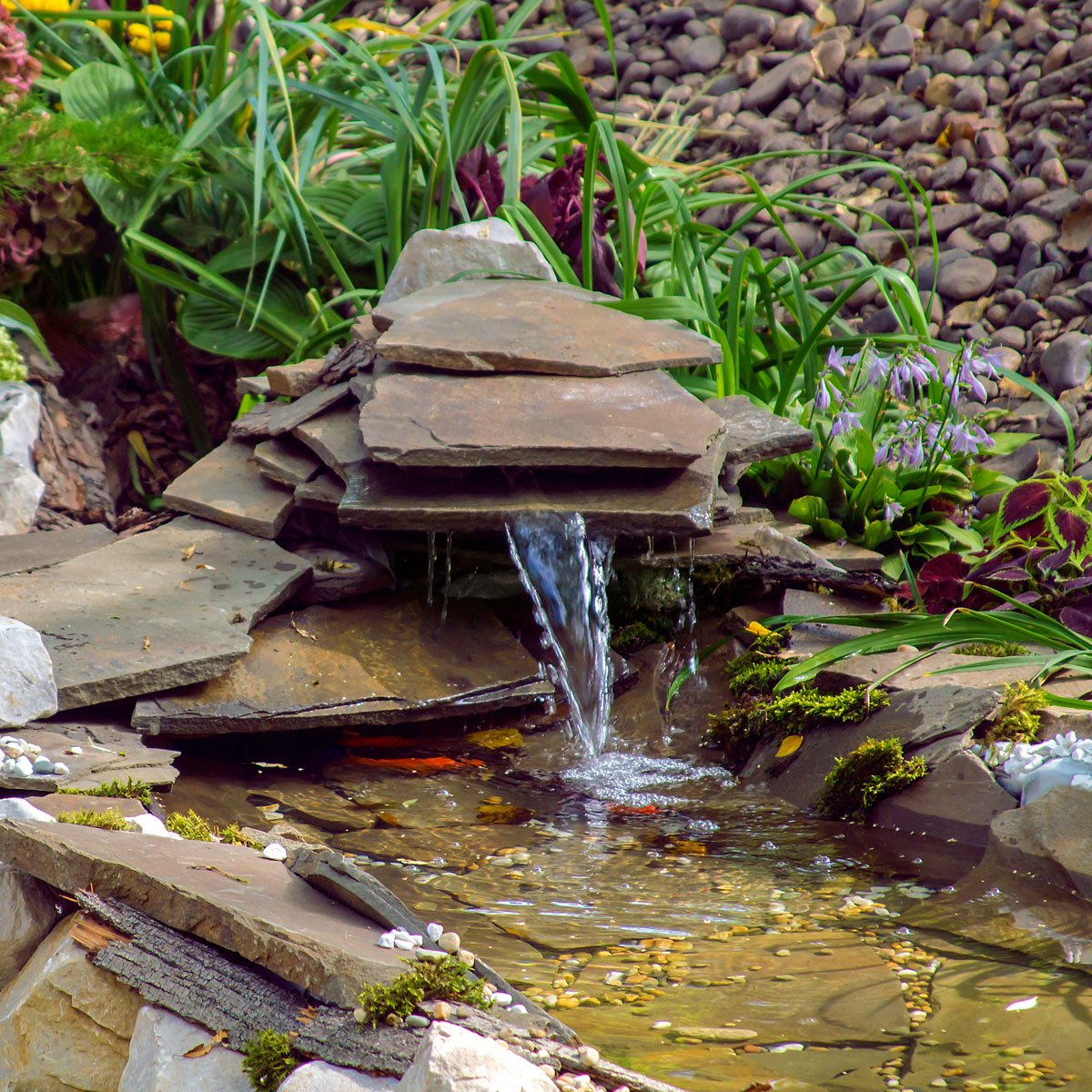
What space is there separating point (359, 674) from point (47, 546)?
110 centimetres

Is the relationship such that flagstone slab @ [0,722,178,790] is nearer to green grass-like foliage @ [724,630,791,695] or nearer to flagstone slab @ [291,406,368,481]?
flagstone slab @ [291,406,368,481]

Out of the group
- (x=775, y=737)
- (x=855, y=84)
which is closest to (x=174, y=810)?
(x=775, y=737)

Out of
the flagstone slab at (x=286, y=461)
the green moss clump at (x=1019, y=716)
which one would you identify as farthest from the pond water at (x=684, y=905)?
the flagstone slab at (x=286, y=461)

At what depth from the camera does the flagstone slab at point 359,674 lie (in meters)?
2.90

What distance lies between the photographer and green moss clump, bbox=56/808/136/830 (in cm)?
204

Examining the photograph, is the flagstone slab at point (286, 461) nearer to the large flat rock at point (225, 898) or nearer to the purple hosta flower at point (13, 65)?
the purple hosta flower at point (13, 65)

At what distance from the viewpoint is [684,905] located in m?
2.23

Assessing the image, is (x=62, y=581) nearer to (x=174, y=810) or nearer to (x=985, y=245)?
(x=174, y=810)

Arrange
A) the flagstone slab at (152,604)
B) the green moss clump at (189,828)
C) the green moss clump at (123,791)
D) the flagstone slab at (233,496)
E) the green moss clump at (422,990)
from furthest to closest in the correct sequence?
the flagstone slab at (233,496)
the flagstone slab at (152,604)
the green moss clump at (123,791)
the green moss clump at (189,828)
the green moss clump at (422,990)

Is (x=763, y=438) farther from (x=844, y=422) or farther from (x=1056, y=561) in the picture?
(x=1056, y=561)

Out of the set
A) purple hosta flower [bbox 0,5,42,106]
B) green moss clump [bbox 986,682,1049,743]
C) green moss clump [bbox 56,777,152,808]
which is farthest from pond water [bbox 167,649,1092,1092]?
purple hosta flower [bbox 0,5,42,106]

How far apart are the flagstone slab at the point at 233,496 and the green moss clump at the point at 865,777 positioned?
5.61 ft

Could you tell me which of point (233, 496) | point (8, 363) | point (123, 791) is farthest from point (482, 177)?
point (123, 791)

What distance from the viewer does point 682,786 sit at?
3012 millimetres
